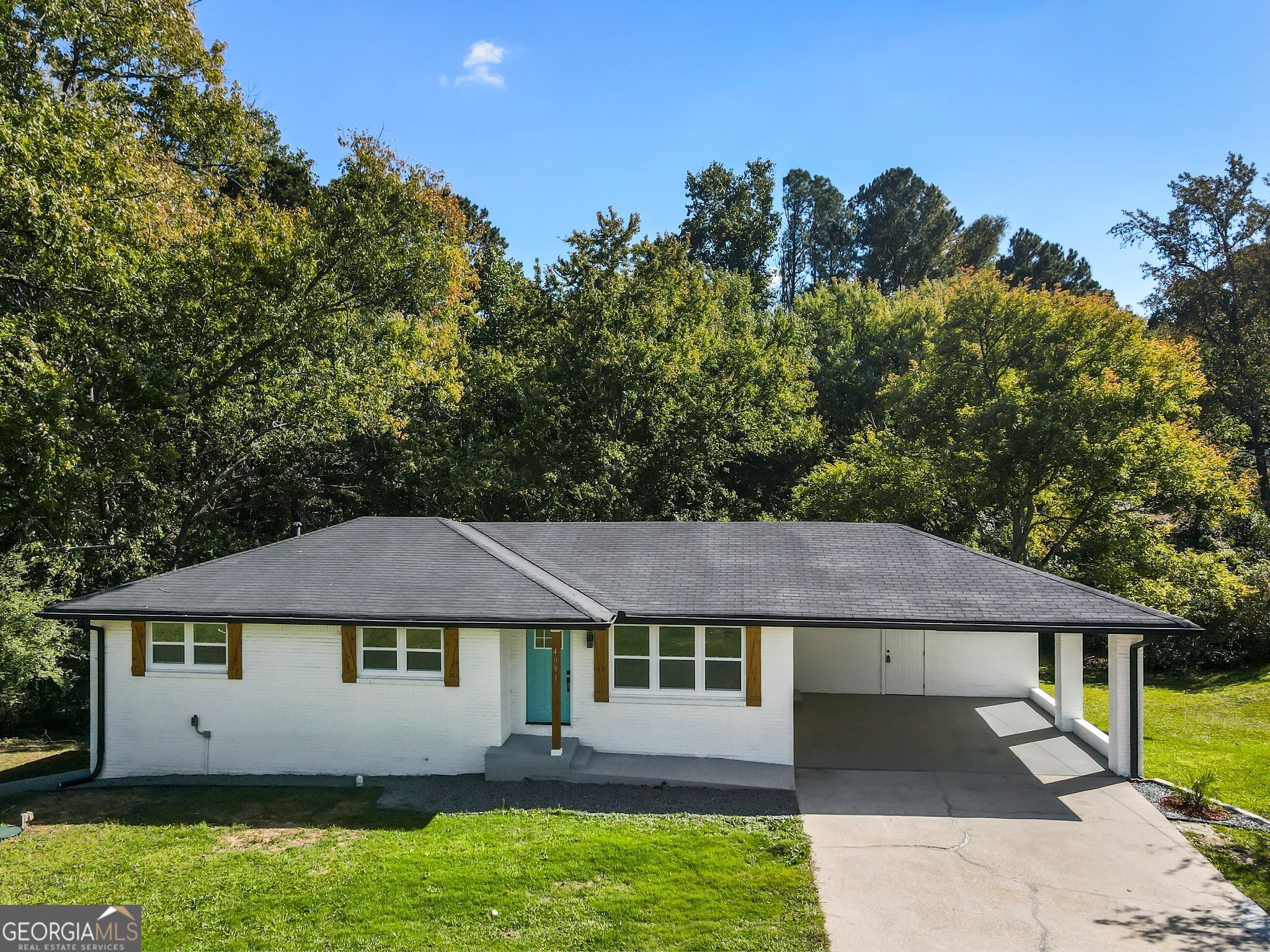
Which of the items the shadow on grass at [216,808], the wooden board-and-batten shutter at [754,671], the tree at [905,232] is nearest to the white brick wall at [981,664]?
the wooden board-and-batten shutter at [754,671]

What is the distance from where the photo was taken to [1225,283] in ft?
93.8

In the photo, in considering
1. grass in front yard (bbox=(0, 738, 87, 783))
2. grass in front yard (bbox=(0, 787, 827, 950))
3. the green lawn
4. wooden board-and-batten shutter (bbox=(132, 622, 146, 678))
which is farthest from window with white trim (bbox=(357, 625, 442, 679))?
the green lawn

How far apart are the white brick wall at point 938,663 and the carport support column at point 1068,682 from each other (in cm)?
208

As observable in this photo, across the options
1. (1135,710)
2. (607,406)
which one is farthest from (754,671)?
(607,406)

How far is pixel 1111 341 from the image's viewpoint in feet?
68.1

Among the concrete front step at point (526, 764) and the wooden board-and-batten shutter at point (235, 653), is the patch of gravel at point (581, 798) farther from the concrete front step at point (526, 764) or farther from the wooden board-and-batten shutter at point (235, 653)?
the wooden board-and-batten shutter at point (235, 653)

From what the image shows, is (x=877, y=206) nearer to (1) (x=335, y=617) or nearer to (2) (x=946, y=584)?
(2) (x=946, y=584)

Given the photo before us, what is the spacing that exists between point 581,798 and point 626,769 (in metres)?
0.91

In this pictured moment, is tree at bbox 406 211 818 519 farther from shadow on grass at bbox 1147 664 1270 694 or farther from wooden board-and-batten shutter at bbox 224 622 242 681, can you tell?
shadow on grass at bbox 1147 664 1270 694

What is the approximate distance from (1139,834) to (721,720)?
5198 mm

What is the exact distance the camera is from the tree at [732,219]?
41.2m

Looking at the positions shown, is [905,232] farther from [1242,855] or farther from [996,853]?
[996,853]

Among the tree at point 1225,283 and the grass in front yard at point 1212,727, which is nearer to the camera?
the grass in front yard at point 1212,727

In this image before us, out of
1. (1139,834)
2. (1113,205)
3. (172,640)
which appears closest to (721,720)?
(1139,834)
